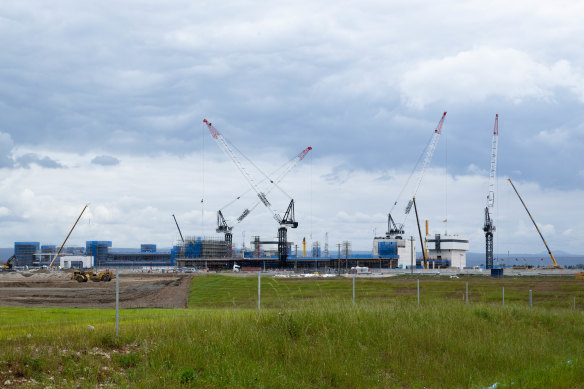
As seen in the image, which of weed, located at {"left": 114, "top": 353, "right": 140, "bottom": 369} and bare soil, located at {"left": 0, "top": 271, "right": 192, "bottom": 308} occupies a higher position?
weed, located at {"left": 114, "top": 353, "right": 140, "bottom": 369}

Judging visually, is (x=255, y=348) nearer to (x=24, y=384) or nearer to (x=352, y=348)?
(x=352, y=348)

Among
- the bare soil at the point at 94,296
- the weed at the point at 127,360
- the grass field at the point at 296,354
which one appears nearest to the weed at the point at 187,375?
the grass field at the point at 296,354

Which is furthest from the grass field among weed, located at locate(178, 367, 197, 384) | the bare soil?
the bare soil

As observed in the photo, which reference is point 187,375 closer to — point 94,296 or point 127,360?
point 127,360

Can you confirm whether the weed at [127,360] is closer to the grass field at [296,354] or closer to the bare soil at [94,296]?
the grass field at [296,354]

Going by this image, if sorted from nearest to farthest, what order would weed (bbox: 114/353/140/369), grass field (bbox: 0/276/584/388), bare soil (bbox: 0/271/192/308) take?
grass field (bbox: 0/276/584/388)
weed (bbox: 114/353/140/369)
bare soil (bbox: 0/271/192/308)

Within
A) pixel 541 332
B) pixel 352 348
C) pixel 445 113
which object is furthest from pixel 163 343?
pixel 445 113

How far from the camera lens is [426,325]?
20516 mm

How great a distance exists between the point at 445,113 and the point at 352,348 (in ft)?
599

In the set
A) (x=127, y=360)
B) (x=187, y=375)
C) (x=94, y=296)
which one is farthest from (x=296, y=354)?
(x=94, y=296)

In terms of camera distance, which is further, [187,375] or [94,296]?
[94,296]

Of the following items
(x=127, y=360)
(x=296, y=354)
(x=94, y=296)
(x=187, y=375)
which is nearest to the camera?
(x=187, y=375)

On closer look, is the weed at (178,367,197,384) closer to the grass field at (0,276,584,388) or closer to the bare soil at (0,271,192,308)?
the grass field at (0,276,584,388)

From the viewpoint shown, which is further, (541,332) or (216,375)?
(541,332)
